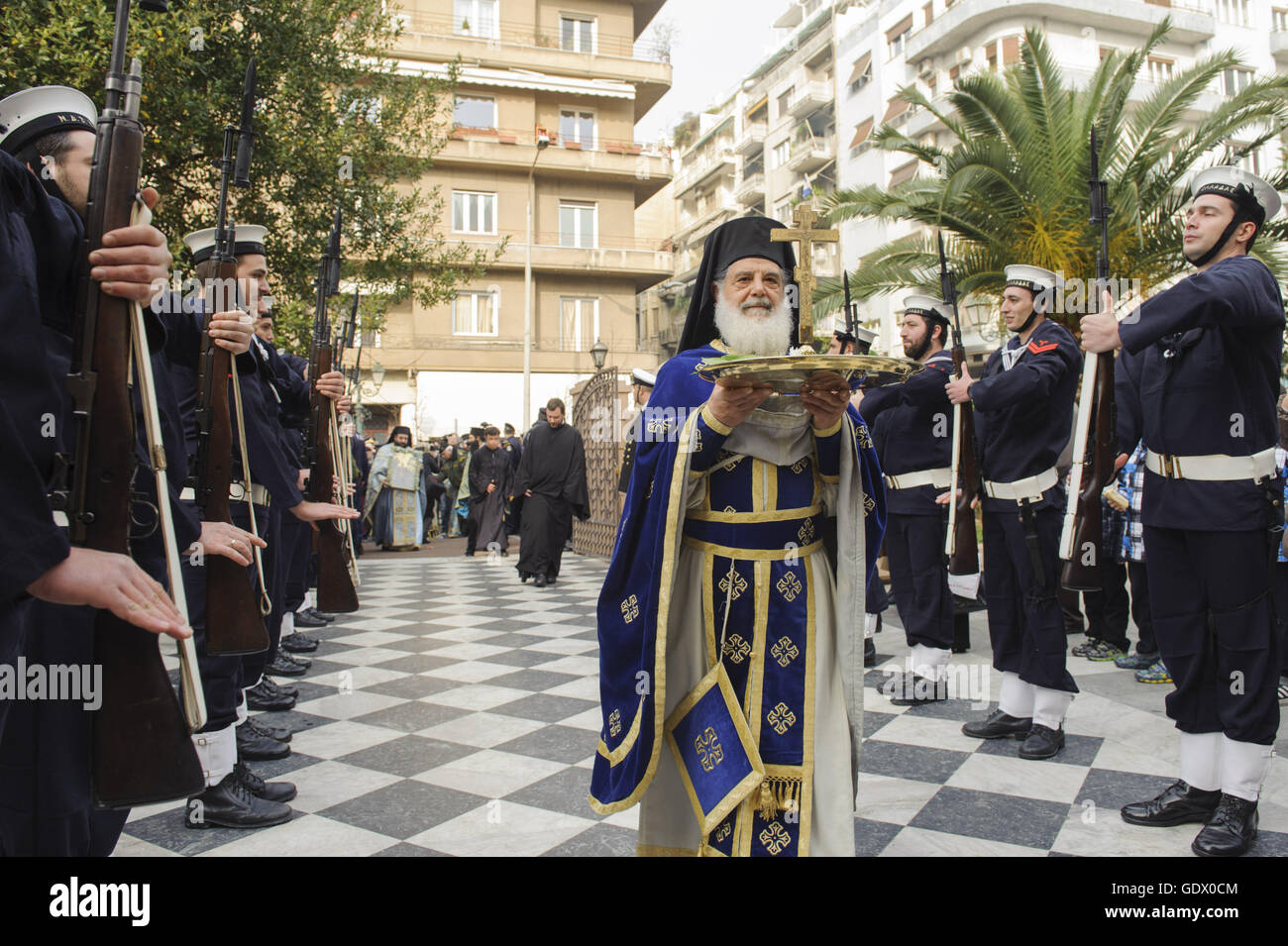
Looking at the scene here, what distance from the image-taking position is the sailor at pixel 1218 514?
10.1 feet

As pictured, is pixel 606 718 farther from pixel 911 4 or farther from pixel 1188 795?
pixel 911 4

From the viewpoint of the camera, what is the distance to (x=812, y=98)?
34.1 m

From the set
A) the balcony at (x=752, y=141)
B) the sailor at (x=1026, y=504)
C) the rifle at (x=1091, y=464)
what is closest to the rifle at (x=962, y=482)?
the sailor at (x=1026, y=504)

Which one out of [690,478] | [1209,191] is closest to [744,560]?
[690,478]

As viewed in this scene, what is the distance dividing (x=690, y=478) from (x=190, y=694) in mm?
1371

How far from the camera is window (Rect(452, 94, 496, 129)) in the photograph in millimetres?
28062

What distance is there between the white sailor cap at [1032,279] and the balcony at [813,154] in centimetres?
3157

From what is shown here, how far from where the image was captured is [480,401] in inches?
1079

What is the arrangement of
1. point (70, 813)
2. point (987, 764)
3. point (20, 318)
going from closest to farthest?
point (20, 318) → point (70, 813) → point (987, 764)

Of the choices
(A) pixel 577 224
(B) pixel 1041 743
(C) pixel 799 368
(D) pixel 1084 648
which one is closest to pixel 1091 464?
(B) pixel 1041 743

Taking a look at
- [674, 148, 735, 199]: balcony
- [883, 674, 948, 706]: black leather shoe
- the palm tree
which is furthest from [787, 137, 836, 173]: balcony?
[883, 674, 948, 706]: black leather shoe

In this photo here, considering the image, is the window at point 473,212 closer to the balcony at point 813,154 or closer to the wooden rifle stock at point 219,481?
the balcony at point 813,154

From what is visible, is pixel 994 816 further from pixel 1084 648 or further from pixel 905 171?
pixel 905 171

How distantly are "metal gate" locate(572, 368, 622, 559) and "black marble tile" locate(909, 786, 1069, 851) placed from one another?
821 centimetres
